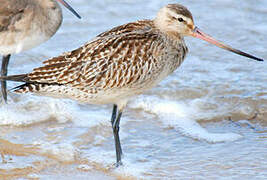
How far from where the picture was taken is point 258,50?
8.10 meters

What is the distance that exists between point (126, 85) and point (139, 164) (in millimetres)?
797

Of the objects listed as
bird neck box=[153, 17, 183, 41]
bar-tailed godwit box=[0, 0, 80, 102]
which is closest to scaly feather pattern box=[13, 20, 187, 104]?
bird neck box=[153, 17, 183, 41]

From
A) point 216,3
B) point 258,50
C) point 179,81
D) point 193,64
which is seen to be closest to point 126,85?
point 179,81

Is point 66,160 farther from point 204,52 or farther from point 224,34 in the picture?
point 224,34

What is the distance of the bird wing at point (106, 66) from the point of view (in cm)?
505

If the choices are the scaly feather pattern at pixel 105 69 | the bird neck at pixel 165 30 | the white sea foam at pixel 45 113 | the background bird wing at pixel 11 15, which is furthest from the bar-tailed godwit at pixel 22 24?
the bird neck at pixel 165 30

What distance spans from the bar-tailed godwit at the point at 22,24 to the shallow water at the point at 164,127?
2.21 feet

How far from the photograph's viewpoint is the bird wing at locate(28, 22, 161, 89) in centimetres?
505

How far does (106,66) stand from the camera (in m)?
5.05

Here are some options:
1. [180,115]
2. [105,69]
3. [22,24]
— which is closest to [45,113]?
[22,24]

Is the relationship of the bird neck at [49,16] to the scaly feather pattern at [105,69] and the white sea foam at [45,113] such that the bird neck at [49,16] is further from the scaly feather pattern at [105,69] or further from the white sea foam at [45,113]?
the scaly feather pattern at [105,69]

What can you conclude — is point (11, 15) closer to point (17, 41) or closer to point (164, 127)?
point (17, 41)

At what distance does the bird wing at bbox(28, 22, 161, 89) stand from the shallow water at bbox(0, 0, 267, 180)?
0.83 m

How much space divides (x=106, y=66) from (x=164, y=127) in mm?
1440
